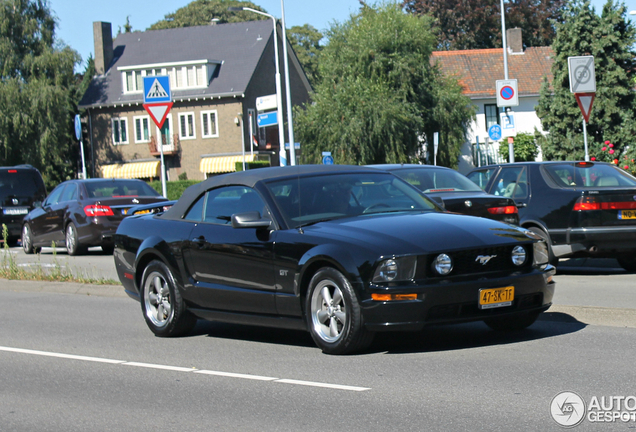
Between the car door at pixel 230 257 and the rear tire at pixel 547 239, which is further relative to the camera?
the rear tire at pixel 547 239

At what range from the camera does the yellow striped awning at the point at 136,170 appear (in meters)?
66.2

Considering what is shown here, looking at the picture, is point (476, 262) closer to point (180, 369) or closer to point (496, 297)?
point (496, 297)

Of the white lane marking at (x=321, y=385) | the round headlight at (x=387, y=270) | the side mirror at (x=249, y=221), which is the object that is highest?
the side mirror at (x=249, y=221)

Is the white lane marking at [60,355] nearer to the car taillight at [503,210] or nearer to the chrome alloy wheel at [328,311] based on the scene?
the chrome alloy wheel at [328,311]

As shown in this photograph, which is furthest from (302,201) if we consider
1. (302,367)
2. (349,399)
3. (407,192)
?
(349,399)

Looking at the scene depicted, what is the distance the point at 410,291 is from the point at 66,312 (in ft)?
19.2

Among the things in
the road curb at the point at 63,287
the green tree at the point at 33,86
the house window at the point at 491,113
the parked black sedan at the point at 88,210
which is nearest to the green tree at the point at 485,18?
the house window at the point at 491,113

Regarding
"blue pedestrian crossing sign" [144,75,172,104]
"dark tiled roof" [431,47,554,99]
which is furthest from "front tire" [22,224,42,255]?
"dark tiled roof" [431,47,554,99]

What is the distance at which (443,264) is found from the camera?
6680 mm

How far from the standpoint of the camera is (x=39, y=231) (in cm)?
2106

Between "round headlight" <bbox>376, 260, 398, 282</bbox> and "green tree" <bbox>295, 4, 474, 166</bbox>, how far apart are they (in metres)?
40.9

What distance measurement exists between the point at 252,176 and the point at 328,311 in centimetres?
176

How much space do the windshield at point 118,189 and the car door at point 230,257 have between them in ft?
36.6

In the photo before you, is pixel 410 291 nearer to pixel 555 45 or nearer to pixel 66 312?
pixel 66 312
